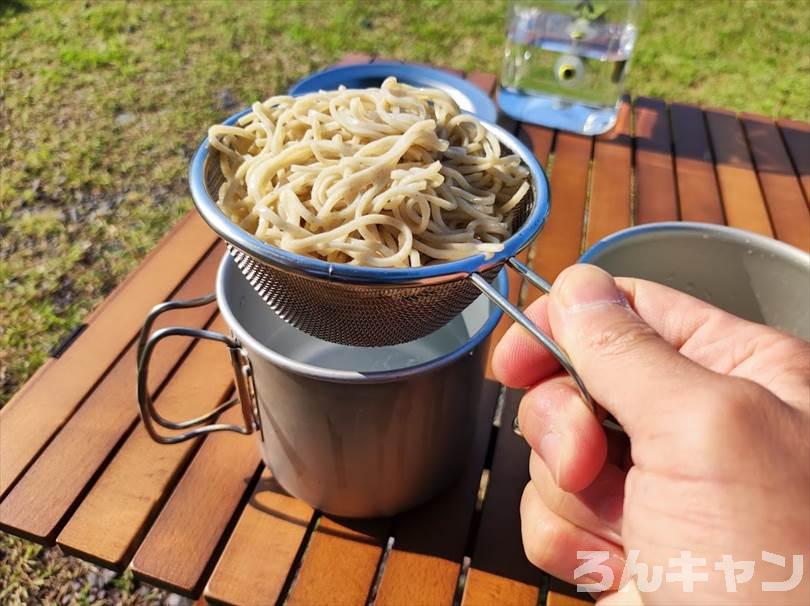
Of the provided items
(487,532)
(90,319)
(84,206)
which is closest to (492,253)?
(487,532)

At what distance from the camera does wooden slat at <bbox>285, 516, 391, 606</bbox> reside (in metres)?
1.38

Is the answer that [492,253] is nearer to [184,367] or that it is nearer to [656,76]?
[184,367]

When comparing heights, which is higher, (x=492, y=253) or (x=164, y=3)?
(x=492, y=253)

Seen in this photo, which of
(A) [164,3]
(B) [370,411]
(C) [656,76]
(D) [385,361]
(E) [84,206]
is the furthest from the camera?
(A) [164,3]

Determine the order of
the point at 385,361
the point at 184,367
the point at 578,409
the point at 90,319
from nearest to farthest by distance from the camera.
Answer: the point at 578,409
the point at 385,361
the point at 184,367
the point at 90,319

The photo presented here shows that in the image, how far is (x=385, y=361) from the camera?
1.63 metres

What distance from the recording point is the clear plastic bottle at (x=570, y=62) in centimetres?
297

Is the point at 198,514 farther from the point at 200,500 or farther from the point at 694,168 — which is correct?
the point at 694,168

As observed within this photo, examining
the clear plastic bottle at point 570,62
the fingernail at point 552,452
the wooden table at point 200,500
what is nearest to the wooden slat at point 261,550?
the wooden table at point 200,500

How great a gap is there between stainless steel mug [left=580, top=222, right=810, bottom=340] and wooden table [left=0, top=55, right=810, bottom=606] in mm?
481

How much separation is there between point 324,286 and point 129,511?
0.77 metres

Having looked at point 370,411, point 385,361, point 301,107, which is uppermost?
point 301,107

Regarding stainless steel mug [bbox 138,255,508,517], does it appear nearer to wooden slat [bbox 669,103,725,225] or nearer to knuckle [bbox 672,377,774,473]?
knuckle [bbox 672,377,774,473]

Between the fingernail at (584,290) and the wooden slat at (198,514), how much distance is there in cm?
94
